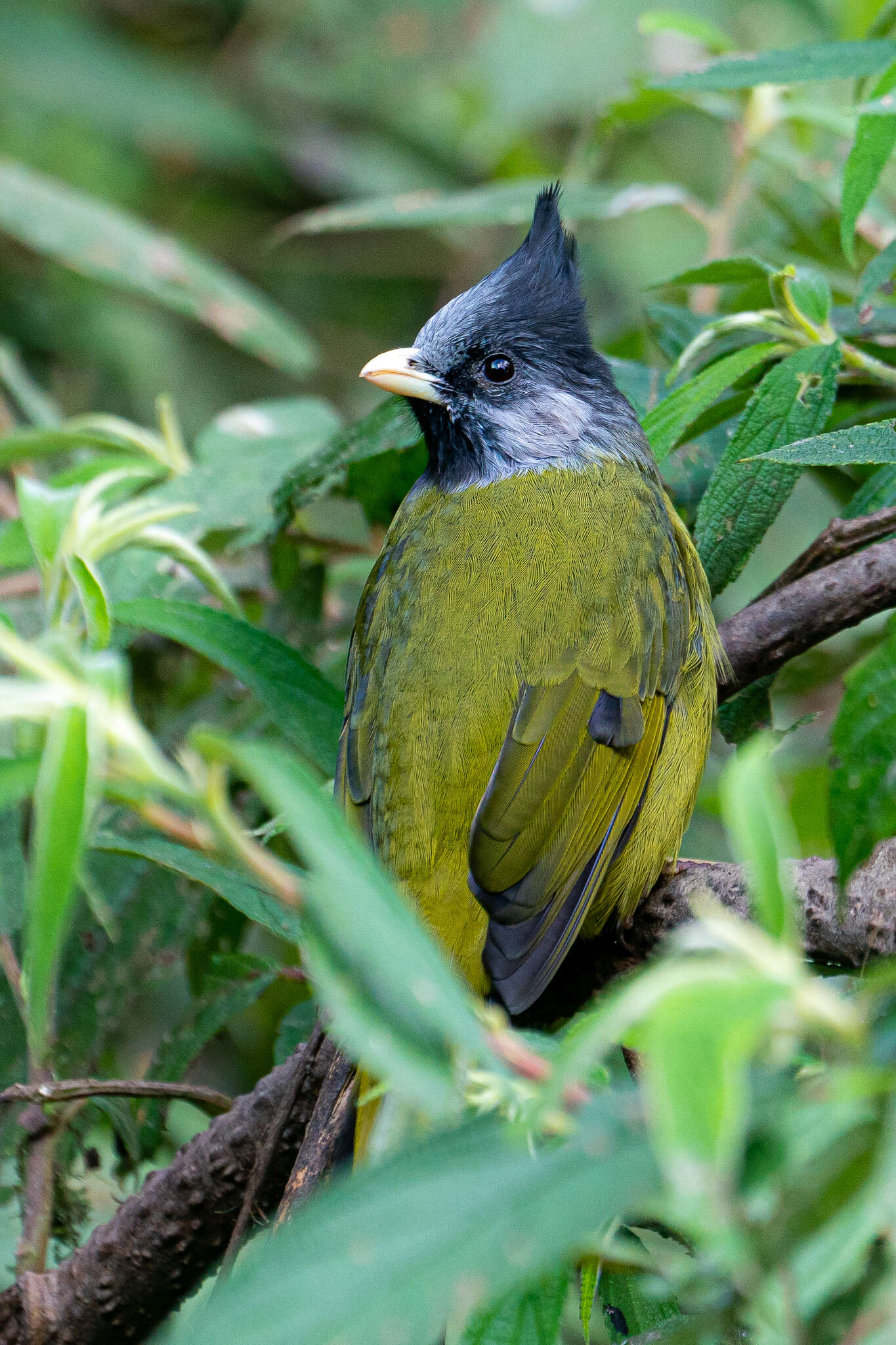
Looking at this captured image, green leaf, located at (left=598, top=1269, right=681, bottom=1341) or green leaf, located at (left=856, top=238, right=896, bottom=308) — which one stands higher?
green leaf, located at (left=856, top=238, right=896, bottom=308)

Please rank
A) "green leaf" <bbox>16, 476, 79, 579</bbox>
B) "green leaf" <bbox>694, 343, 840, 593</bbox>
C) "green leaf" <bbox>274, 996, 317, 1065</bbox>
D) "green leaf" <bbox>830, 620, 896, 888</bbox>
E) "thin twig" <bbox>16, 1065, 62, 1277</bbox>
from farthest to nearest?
"green leaf" <bbox>274, 996, 317, 1065</bbox> → "thin twig" <bbox>16, 1065, 62, 1277</bbox> → "green leaf" <bbox>694, 343, 840, 593</bbox> → "green leaf" <bbox>16, 476, 79, 579</bbox> → "green leaf" <bbox>830, 620, 896, 888</bbox>

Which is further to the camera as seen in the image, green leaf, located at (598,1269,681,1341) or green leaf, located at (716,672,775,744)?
green leaf, located at (716,672,775,744)

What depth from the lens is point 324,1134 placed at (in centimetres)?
163

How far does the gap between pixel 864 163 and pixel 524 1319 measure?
1.59 meters

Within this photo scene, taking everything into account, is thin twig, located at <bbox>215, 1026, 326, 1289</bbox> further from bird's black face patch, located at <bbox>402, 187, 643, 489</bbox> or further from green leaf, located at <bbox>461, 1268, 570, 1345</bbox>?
bird's black face patch, located at <bbox>402, 187, 643, 489</bbox>

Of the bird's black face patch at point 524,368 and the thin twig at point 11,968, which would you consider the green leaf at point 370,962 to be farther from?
the bird's black face patch at point 524,368

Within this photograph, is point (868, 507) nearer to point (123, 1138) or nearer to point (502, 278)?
point (502, 278)

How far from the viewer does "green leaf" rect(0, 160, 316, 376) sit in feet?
12.7

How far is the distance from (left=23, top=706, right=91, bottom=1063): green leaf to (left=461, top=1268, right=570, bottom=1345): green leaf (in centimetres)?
54

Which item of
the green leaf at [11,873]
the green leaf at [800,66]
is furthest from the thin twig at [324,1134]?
the green leaf at [800,66]

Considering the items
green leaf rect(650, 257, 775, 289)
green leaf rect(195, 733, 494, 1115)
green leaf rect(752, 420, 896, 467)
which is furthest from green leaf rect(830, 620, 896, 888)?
green leaf rect(650, 257, 775, 289)

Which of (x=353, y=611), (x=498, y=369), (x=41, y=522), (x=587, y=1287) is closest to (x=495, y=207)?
(x=498, y=369)

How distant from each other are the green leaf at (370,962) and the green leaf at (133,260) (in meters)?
3.31

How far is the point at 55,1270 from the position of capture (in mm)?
2031
